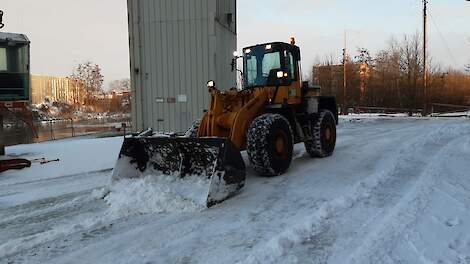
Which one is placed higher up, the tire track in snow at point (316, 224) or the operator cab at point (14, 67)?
the operator cab at point (14, 67)

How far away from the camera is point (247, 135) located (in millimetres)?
7621

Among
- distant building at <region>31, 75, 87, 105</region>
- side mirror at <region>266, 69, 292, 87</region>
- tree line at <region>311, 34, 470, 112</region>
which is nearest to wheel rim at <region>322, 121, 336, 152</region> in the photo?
side mirror at <region>266, 69, 292, 87</region>

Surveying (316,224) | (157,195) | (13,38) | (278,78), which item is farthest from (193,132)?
(13,38)

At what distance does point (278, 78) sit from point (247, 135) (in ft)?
5.30

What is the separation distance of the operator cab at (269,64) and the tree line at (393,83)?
91.1 ft

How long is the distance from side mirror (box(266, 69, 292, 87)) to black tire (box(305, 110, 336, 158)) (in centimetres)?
145

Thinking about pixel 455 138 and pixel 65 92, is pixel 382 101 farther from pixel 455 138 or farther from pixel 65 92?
pixel 65 92

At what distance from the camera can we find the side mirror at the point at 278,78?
855 centimetres

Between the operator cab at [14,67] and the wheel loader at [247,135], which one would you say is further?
the operator cab at [14,67]

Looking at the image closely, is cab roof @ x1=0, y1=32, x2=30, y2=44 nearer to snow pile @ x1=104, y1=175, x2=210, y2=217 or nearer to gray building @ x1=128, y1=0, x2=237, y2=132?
gray building @ x1=128, y1=0, x2=237, y2=132

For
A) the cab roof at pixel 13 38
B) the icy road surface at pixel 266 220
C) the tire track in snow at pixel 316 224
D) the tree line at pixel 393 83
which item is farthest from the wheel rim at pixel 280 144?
the tree line at pixel 393 83

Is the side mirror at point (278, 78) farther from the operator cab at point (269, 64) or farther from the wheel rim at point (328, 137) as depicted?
the wheel rim at point (328, 137)

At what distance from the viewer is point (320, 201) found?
6.26 meters

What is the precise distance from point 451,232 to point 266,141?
3306 mm
